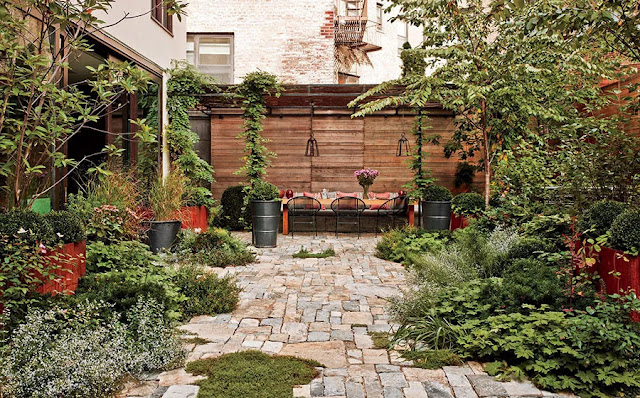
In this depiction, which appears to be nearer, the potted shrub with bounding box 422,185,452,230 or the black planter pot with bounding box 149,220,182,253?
the black planter pot with bounding box 149,220,182,253

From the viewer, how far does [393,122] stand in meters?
13.0

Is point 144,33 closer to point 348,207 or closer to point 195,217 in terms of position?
point 195,217

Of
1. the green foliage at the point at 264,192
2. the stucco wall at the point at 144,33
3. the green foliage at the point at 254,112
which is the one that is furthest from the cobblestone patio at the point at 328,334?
the stucco wall at the point at 144,33

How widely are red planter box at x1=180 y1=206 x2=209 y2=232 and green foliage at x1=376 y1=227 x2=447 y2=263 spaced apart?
357cm

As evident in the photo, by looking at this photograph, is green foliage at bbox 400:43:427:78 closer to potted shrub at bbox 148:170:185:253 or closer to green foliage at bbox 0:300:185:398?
potted shrub at bbox 148:170:185:253

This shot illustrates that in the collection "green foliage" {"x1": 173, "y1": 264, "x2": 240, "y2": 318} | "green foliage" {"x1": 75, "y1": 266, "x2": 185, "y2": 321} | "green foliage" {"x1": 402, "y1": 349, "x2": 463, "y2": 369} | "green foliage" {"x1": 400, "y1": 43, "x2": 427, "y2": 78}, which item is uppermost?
"green foliage" {"x1": 400, "y1": 43, "x2": 427, "y2": 78}

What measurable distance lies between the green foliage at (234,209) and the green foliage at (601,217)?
8583mm

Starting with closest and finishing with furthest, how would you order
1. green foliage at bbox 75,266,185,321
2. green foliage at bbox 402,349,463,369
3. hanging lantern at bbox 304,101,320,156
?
green foliage at bbox 402,349,463,369
green foliage at bbox 75,266,185,321
hanging lantern at bbox 304,101,320,156

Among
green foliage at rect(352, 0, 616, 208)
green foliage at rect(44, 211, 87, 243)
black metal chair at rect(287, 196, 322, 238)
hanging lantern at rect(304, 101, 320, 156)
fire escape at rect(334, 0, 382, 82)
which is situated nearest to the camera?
green foliage at rect(44, 211, 87, 243)

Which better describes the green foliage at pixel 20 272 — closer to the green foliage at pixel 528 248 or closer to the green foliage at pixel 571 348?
the green foliage at pixel 571 348

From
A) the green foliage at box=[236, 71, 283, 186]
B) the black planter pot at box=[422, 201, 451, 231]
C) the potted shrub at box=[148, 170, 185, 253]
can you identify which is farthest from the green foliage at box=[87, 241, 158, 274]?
the black planter pot at box=[422, 201, 451, 231]

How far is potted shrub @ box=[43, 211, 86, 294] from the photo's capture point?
430cm

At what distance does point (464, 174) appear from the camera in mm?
12484

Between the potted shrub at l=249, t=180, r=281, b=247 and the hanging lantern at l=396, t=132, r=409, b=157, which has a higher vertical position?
the hanging lantern at l=396, t=132, r=409, b=157
